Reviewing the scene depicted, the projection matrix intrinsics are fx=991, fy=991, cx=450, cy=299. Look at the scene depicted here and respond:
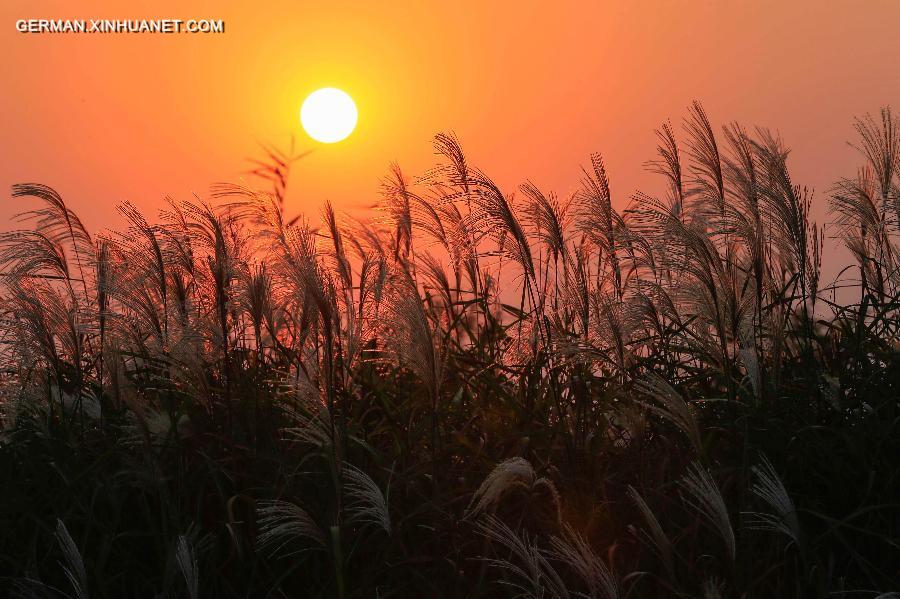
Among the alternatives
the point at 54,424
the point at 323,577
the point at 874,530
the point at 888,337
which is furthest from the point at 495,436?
the point at 54,424

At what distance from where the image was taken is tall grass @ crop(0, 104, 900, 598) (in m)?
3.68

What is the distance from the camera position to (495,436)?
4.46 metres

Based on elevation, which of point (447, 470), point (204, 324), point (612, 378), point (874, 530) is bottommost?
point (874, 530)

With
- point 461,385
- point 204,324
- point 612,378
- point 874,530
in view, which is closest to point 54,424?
point 204,324

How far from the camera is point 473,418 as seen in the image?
172 inches

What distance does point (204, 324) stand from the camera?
4.41 meters

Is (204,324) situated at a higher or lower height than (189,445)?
higher

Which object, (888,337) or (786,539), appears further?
(888,337)

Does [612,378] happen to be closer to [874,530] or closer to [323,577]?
[874,530]

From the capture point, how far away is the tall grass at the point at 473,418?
368 centimetres

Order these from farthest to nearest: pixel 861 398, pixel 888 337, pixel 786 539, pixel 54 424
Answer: pixel 54 424 < pixel 888 337 < pixel 861 398 < pixel 786 539

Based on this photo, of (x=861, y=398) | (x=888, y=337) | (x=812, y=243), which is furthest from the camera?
(x=888, y=337)

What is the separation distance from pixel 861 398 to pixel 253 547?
2556 mm

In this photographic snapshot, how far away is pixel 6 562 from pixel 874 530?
362 cm
